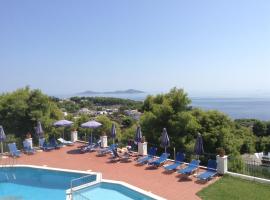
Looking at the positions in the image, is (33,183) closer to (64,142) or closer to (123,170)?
(123,170)

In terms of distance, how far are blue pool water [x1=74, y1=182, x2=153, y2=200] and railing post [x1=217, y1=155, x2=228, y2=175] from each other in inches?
169

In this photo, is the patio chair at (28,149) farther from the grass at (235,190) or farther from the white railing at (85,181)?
the grass at (235,190)

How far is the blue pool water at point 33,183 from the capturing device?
507 inches

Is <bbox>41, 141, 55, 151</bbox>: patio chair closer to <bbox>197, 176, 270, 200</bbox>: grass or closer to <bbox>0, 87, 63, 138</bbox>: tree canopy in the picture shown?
<bbox>0, 87, 63, 138</bbox>: tree canopy

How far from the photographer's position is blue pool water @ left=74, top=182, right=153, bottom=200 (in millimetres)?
11672

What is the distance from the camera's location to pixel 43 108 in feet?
86.3

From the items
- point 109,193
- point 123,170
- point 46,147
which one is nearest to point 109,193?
point 109,193

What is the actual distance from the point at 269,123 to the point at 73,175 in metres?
70.0

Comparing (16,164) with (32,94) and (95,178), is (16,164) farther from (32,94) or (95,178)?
(32,94)

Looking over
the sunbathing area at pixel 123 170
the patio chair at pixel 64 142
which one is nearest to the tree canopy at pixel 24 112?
the patio chair at pixel 64 142

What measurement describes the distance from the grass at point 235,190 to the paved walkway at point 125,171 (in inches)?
18.3

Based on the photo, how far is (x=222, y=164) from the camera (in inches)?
530

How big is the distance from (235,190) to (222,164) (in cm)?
203

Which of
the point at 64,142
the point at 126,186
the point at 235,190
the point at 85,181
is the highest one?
the point at 64,142
